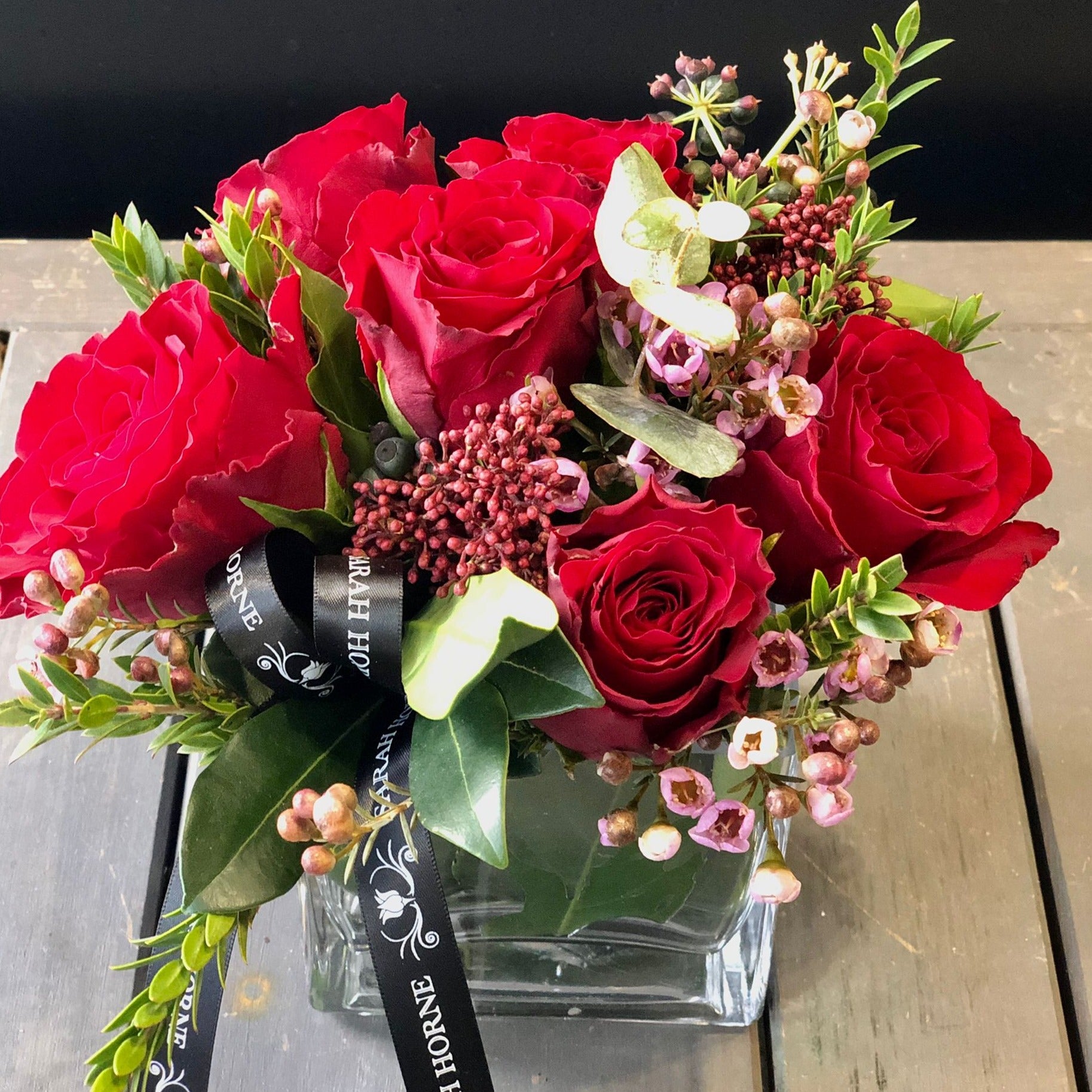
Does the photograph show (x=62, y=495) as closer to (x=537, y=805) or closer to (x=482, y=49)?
(x=537, y=805)

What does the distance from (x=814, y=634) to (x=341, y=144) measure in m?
0.27

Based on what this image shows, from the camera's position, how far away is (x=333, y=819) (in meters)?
0.38

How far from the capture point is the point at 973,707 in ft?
2.41

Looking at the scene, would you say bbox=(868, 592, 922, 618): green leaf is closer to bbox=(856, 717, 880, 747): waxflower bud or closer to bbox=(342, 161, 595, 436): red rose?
bbox=(856, 717, 880, 747): waxflower bud

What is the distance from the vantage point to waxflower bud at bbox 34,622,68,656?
0.40 meters

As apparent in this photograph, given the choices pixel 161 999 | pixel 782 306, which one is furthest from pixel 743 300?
pixel 161 999

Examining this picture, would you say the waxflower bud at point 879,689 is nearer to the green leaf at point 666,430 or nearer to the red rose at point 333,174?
the green leaf at point 666,430

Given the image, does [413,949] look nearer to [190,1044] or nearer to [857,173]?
[190,1044]

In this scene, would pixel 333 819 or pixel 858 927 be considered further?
pixel 858 927

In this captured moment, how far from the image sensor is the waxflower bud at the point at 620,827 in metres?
0.44

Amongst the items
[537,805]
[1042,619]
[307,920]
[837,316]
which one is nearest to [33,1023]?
[307,920]

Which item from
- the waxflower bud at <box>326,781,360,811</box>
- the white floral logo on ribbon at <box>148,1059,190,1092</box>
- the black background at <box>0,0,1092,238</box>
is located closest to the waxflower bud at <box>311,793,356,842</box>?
the waxflower bud at <box>326,781,360,811</box>

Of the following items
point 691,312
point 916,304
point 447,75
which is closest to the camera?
point 691,312

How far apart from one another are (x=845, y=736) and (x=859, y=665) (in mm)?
29
